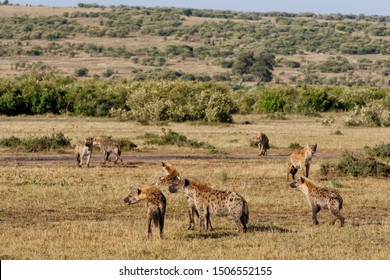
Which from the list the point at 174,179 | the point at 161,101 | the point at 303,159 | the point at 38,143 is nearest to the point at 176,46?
the point at 161,101

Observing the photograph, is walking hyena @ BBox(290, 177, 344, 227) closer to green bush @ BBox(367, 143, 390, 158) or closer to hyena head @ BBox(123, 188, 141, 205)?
hyena head @ BBox(123, 188, 141, 205)

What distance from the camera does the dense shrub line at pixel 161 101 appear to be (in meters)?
55.2

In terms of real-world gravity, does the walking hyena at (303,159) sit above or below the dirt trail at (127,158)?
above

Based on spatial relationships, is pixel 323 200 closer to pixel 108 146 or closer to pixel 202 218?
pixel 202 218

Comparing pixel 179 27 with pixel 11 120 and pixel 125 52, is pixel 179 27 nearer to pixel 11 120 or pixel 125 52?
pixel 125 52

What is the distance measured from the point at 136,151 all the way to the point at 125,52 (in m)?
110

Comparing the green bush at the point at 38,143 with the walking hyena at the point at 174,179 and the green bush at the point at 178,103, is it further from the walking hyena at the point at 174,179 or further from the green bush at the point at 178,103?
the green bush at the point at 178,103

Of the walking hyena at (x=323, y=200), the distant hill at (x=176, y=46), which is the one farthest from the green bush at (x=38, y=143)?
the distant hill at (x=176, y=46)

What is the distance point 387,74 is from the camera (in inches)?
5236

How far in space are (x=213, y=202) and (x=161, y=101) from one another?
3914 cm

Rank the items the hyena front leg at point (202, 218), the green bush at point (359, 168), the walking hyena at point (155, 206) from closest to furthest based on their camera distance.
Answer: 1. the walking hyena at point (155, 206)
2. the hyena front leg at point (202, 218)
3. the green bush at point (359, 168)

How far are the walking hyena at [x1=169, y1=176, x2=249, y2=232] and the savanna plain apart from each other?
300mm

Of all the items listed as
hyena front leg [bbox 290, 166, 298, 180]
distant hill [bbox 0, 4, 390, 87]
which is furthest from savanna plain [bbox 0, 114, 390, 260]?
distant hill [bbox 0, 4, 390, 87]

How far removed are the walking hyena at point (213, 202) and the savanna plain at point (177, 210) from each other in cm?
30
